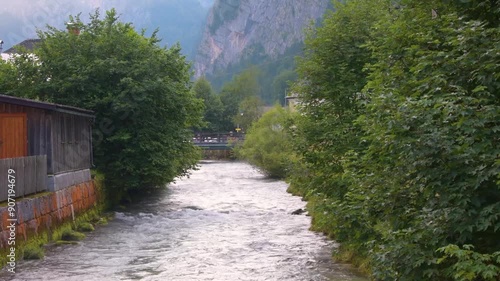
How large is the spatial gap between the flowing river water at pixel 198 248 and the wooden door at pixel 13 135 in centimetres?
382

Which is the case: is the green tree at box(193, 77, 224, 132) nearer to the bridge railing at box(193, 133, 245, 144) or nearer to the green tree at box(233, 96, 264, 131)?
the green tree at box(233, 96, 264, 131)

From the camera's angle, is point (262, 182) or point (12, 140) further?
point (262, 182)

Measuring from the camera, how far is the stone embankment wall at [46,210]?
1720cm

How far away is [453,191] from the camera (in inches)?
310

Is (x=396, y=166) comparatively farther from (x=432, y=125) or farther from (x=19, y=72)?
(x=19, y=72)

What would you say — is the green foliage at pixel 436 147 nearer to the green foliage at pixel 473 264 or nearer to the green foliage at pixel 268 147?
the green foliage at pixel 473 264

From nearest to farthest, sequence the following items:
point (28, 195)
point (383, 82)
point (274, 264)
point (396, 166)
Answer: point (396, 166) < point (383, 82) < point (274, 264) < point (28, 195)

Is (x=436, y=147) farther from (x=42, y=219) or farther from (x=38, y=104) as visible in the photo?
(x=38, y=104)

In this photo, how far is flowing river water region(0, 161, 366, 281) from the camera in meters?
15.8

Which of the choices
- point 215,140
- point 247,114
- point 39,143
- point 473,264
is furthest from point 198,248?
point 247,114

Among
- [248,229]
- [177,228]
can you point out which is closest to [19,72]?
[177,228]

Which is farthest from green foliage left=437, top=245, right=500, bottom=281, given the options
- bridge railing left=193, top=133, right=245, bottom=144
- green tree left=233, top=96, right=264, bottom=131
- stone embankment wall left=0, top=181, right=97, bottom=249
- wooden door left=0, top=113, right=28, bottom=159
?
green tree left=233, top=96, right=264, bottom=131

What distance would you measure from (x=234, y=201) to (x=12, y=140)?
14183 mm

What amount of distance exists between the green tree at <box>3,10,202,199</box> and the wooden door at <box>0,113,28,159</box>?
321 inches
